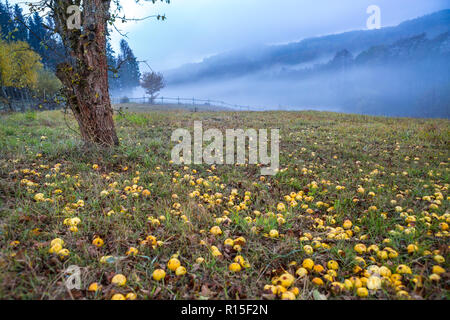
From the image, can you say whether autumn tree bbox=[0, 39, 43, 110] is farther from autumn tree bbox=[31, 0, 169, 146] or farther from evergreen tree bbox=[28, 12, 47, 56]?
autumn tree bbox=[31, 0, 169, 146]

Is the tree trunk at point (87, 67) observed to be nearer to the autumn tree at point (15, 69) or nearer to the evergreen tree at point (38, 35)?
the evergreen tree at point (38, 35)

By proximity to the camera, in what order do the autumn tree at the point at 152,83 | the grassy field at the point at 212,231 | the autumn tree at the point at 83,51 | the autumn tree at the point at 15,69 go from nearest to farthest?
the grassy field at the point at 212,231 < the autumn tree at the point at 83,51 < the autumn tree at the point at 15,69 < the autumn tree at the point at 152,83

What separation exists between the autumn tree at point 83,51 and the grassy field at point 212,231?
3.92ft

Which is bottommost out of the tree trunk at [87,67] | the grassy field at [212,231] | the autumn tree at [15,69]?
the grassy field at [212,231]

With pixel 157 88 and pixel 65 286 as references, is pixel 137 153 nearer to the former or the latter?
pixel 65 286

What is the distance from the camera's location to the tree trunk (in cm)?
510

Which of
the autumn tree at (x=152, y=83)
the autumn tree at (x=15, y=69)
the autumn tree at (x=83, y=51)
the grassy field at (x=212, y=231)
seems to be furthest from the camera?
the autumn tree at (x=152, y=83)

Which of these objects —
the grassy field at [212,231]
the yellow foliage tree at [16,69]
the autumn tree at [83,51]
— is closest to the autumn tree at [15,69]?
the yellow foliage tree at [16,69]

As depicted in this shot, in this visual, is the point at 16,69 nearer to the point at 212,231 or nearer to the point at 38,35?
the point at 38,35

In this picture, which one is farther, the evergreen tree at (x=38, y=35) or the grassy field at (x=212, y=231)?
the evergreen tree at (x=38, y=35)

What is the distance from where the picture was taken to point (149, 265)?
232 cm

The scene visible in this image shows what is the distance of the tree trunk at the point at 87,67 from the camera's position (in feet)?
16.7

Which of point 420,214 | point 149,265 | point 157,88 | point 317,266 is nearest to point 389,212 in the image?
point 420,214
